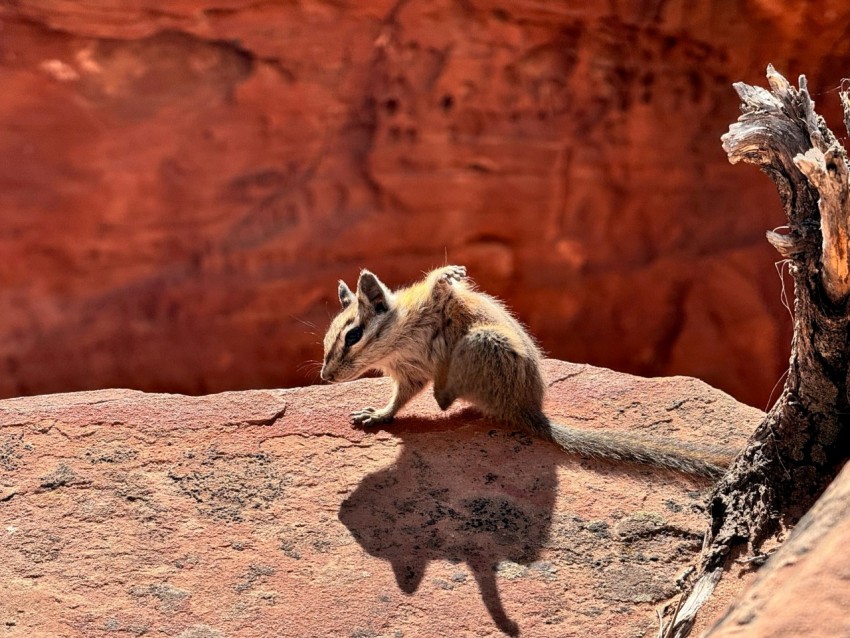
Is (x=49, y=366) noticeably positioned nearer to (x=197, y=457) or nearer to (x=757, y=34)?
(x=197, y=457)

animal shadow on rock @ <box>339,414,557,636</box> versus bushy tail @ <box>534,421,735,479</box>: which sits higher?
bushy tail @ <box>534,421,735,479</box>

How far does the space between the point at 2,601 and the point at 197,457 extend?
4.08 feet

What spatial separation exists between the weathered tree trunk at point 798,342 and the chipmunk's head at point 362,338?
6.39ft

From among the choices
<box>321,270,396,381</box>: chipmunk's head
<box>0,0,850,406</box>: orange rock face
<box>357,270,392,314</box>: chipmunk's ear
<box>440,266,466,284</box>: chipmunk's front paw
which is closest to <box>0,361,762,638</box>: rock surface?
<box>321,270,396,381</box>: chipmunk's head

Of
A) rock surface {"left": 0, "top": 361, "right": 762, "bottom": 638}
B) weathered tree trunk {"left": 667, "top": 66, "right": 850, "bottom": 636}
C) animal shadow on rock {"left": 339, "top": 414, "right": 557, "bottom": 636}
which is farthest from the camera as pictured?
animal shadow on rock {"left": 339, "top": 414, "right": 557, "bottom": 636}

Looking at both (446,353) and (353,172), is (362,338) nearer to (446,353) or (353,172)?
(446,353)

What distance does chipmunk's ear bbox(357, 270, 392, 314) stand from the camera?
5395mm

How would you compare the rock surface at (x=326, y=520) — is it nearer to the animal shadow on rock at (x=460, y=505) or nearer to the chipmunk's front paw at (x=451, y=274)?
the animal shadow on rock at (x=460, y=505)

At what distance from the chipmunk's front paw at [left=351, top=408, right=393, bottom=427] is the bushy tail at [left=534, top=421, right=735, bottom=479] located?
801mm

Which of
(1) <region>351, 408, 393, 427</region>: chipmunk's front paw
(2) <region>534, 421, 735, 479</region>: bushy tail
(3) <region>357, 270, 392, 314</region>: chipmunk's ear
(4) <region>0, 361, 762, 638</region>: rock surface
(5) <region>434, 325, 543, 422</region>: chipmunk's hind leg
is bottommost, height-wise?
(4) <region>0, 361, 762, 638</region>: rock surface

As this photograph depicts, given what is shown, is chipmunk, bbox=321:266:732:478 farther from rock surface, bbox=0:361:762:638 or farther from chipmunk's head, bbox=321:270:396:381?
rock surface, bbox=0:361:762:638

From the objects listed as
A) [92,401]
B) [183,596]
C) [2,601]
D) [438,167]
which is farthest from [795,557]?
[438,167]

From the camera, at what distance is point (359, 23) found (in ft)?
32.7

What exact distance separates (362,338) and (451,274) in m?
0.63
